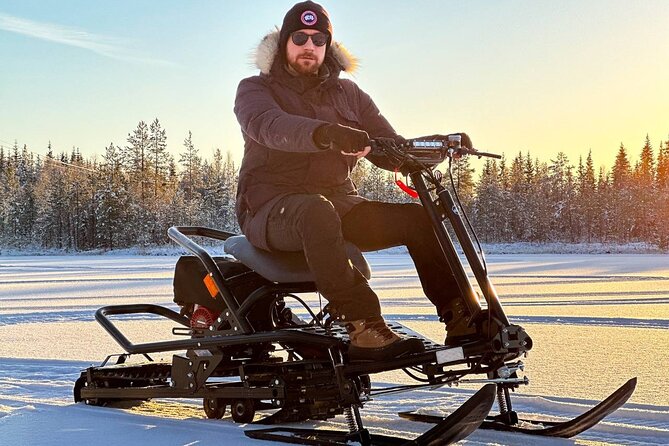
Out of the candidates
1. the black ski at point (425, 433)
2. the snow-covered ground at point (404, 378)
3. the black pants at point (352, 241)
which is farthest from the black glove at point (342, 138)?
the snow-covered ground at point (404, 378)

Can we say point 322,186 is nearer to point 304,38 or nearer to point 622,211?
point 304,38

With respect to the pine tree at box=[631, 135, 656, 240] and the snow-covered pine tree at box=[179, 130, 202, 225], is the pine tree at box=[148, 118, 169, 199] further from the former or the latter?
the pine tree at box=[631, 135, 656, 240]

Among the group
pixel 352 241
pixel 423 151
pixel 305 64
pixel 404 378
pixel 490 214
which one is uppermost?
pixel 490 214

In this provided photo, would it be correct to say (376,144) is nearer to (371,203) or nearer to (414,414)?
(371,203)

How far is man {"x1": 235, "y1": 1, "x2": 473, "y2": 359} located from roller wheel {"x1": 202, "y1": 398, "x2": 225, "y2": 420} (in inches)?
Answer: 30.8

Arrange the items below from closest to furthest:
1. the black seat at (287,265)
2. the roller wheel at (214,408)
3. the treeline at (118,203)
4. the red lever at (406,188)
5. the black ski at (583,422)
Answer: the black ski at (583,422)
the red lever at (406,188)
the black seat at (287,265)
the roller wheel at (214,408)
the treeline at (118,203)

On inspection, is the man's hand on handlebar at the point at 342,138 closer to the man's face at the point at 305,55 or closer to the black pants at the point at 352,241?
the black pants at the point at 352,241

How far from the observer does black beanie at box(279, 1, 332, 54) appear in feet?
10.9

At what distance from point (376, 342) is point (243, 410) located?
849mm

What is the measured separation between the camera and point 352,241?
326 centimetres

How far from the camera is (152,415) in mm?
3588

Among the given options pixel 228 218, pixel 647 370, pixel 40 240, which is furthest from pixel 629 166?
pixel 647 370

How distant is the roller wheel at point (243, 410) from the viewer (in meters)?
3.34

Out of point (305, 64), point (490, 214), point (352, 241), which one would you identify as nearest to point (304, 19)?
point (305, 64)
